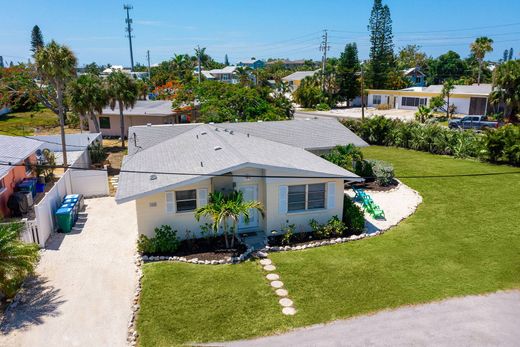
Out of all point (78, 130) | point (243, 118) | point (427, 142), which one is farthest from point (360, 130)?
point (78, 130)

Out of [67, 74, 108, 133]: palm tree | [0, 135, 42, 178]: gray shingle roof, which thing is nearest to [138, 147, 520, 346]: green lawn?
[0, 135, 42, 178]: gray shingle roof

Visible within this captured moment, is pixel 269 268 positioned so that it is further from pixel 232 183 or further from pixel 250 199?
pixel 232 183

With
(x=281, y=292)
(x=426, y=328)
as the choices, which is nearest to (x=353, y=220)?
(x=281, y=292)

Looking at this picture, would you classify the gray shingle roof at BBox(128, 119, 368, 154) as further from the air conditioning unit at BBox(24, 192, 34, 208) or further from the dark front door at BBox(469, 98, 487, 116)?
the dark front door at BBox(469, 98, 487, 116)

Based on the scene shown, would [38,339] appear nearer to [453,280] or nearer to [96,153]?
[453,280]

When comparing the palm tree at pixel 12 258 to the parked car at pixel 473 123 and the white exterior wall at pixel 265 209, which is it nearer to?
the white exterior wall at pixel 265 209

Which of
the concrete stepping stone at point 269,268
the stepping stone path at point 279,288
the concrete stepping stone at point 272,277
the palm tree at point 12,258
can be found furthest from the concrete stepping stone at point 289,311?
the palm tree at point 12,258
